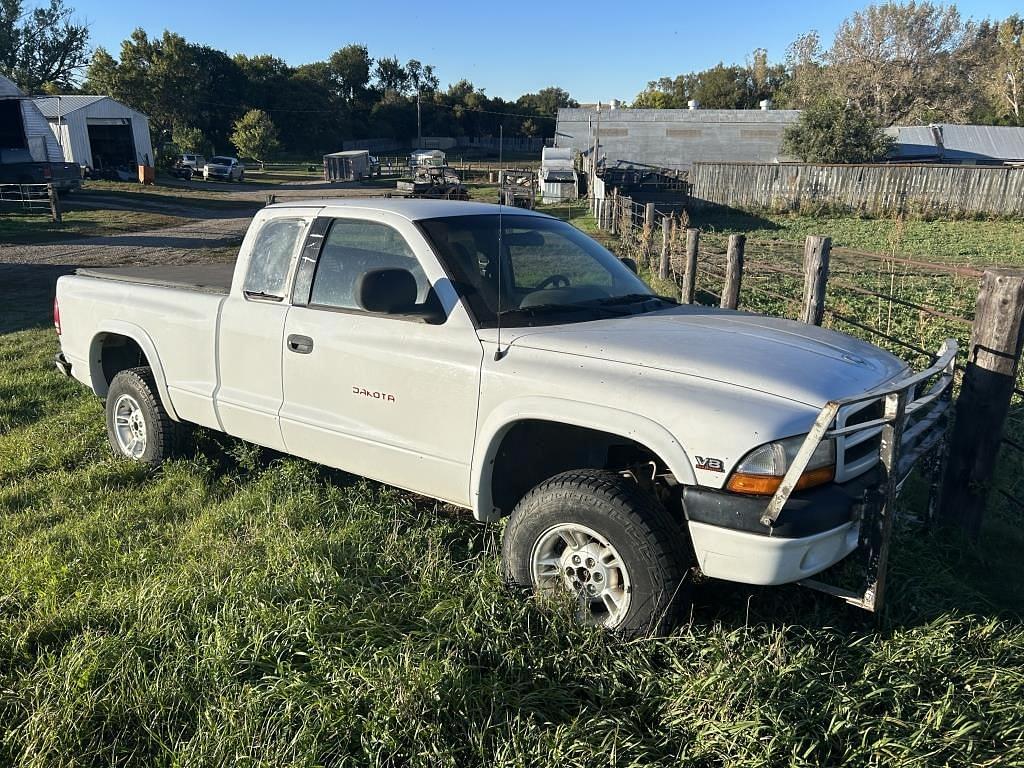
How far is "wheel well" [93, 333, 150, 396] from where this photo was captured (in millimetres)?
5383

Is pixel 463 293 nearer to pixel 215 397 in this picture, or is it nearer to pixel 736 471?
pixel 736 471

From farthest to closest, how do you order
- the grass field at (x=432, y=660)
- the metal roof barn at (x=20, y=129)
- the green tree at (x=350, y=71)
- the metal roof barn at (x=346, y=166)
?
1. the green tree at (x=350, y=71)
2. the metal roof barn at (x=346, y=166)
3. the metal roof barn at (x=20, y=129)
4. the grass field at (x=432, y=660)

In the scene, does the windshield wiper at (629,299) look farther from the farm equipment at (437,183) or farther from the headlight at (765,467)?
the farm equipment at (437,183)

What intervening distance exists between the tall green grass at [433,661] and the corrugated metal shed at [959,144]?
44.6m

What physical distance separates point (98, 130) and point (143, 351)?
46.4 m

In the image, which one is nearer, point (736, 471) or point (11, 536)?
point (736, 471)

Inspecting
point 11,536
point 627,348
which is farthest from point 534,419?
point 11,536

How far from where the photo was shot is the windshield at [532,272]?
360cm

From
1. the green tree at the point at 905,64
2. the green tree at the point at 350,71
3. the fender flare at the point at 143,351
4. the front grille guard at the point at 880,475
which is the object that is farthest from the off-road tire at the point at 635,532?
the green tree at the point at 350,71

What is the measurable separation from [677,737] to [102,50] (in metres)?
71.6

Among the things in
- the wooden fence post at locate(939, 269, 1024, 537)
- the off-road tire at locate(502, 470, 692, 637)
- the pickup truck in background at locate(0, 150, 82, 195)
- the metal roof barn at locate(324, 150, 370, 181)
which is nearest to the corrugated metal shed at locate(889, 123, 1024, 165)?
the metal roof barn at locate(324, 150, 370, 181)

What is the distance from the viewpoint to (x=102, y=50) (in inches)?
2351

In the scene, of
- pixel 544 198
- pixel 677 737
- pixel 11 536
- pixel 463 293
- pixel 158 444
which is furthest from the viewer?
pixel 544 198

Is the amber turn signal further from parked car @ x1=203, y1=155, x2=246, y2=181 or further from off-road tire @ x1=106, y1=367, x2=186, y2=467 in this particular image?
parked car @ x1=203, y1=155, x2=246, y2=181
